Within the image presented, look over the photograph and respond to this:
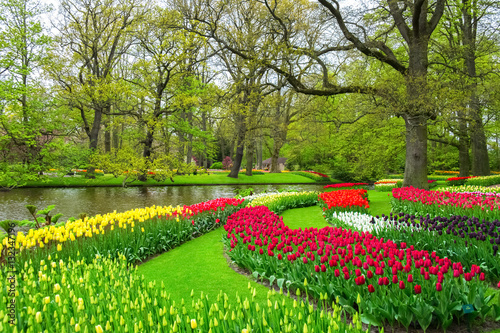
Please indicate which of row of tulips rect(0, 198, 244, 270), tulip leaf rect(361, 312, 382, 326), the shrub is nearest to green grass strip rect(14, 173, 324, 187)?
row of tulips rect(0, 198, 244, 270)

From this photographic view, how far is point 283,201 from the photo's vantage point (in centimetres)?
1221

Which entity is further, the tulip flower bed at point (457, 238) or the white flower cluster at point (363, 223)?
the white flower cluster at point (363, 223)

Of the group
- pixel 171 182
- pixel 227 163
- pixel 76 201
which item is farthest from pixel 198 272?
pixel 227 163

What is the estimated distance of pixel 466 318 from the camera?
11.0 feet

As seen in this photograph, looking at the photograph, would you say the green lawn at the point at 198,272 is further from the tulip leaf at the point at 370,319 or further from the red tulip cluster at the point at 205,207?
the tulip leaf at the point at 370,319

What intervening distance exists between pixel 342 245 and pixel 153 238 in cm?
398

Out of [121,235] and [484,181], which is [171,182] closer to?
[121,235]

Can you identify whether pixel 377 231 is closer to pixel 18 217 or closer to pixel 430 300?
pixel 430 300

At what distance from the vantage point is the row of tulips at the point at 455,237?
454 centimetres

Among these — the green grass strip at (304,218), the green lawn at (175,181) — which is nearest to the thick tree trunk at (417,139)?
the green grass strip at (304,218)

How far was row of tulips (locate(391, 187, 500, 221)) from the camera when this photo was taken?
6.95m

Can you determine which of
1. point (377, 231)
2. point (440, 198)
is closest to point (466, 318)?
point (377, 231)

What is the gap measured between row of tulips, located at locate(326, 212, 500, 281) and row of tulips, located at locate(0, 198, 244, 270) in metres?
4.14

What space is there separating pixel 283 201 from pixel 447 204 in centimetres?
571
